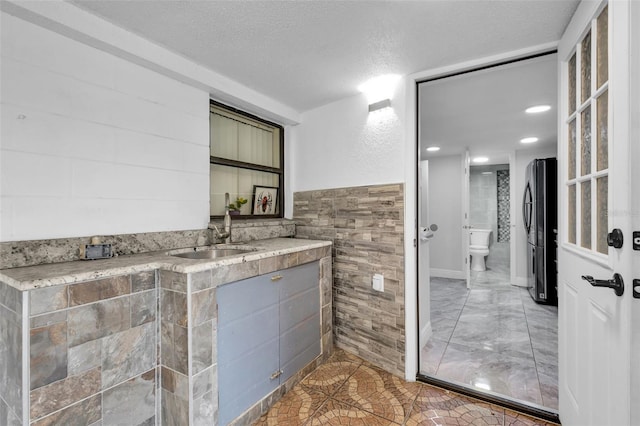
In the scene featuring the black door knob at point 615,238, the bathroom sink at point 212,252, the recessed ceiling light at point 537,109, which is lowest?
the bathroom sink at point 212,252

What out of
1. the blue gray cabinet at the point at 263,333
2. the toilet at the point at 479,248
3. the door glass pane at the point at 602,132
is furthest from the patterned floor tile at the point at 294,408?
the toilet at the point at 479,248

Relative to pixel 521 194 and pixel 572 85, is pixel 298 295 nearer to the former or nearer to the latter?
pixel 572 85

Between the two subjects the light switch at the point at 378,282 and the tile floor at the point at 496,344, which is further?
the light switch at the point at 378,282

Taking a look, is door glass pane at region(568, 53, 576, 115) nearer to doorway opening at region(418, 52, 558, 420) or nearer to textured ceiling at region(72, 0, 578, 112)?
textured ceiling at region(72, 0, 578, 112)

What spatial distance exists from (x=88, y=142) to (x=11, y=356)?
42.6 inches

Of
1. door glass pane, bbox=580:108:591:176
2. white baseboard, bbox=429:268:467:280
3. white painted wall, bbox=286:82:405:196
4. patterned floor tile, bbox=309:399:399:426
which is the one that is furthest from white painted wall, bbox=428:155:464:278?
patterned floor tile, bbox=309:399:399:426

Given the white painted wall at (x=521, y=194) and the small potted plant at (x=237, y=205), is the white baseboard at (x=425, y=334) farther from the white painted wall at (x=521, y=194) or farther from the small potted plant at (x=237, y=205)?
the white painted wall at (x=521, y=194)

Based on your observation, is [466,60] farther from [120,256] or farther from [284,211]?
[120,256]

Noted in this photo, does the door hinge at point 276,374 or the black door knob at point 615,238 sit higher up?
the black door knob at point 615,238

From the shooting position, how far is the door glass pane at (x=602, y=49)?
1175 millimetres

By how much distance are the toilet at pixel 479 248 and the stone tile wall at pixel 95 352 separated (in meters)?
5.88

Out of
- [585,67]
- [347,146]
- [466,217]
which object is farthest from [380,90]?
[466,217]

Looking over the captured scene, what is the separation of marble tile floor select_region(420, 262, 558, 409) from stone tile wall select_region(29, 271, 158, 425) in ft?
6.33

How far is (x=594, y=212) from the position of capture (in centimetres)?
127
